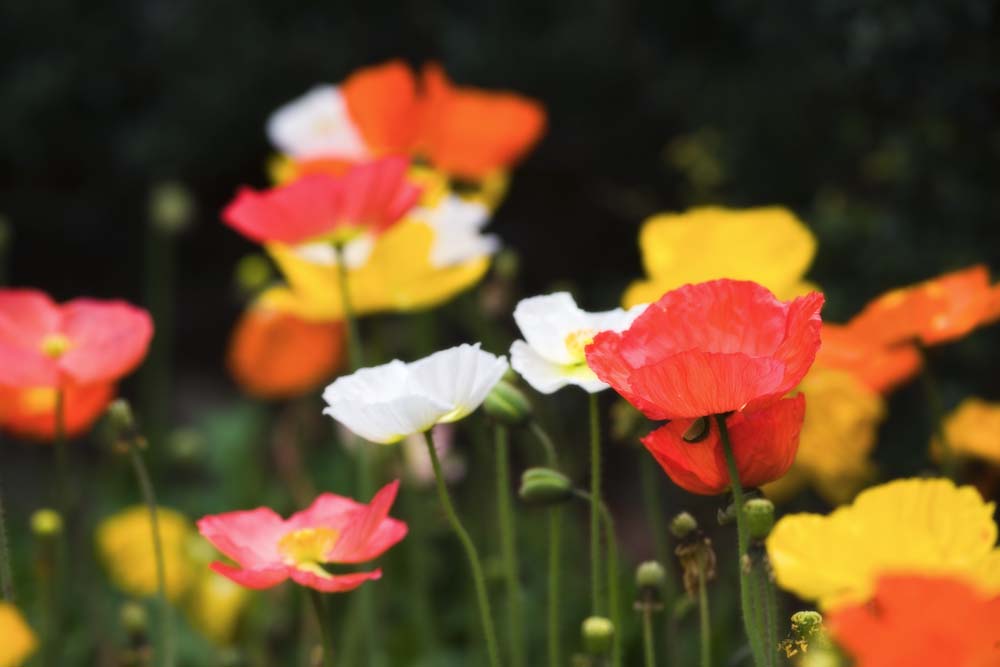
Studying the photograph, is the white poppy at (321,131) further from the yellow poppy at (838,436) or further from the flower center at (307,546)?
the flower center at (307,546)

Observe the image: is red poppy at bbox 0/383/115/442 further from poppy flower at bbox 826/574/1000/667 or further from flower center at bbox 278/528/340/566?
poppy flower at bbox 826/574/1000/667

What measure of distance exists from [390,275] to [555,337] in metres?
0.41

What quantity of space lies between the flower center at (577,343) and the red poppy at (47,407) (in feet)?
1.43

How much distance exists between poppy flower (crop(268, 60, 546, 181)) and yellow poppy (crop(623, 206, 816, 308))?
0.35 metres

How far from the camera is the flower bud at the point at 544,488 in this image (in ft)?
2.40

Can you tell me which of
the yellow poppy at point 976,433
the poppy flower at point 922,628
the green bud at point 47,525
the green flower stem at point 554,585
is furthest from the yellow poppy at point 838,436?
the poppy flower at point 922,628

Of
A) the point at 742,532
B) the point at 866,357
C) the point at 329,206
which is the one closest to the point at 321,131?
the point at 329,206

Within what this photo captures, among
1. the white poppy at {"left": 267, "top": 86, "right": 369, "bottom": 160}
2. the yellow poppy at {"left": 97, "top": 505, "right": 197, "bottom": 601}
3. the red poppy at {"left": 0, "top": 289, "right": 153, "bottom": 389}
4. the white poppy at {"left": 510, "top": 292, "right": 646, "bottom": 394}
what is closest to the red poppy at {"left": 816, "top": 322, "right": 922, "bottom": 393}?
the white poppy at {"left": 510, "top": 292, "right": 646, "bottom": 394}

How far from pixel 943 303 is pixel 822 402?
15.3 inches

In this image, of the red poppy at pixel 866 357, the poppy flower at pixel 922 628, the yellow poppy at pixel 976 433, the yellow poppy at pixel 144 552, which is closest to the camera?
the poppy flower at pixel 922 628

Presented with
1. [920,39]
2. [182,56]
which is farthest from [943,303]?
[182,56]

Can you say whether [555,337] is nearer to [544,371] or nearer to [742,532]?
[544,371]

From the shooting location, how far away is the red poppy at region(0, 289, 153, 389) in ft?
2.73

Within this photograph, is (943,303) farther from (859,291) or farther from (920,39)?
(859,291)
